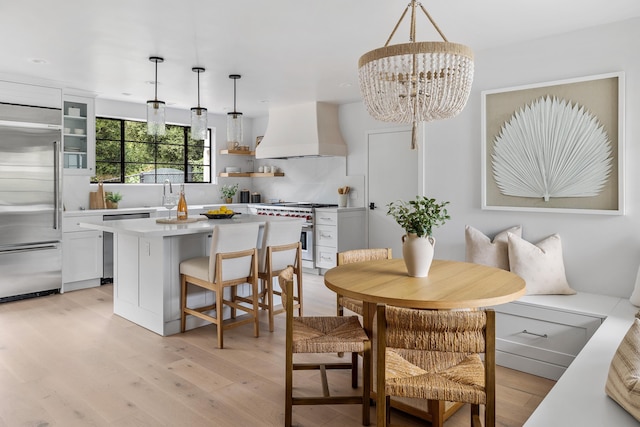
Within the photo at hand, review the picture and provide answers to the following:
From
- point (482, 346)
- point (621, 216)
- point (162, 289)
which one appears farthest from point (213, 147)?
point (482, 346)

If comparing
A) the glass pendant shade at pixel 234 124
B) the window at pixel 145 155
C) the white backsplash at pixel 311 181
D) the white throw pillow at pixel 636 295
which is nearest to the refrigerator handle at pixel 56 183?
the window at pixel 145 155

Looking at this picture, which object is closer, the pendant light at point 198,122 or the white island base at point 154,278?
the white island base at point 154,278

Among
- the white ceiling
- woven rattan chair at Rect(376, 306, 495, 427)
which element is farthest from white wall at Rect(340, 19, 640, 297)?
woven rattan chair at Rect(376, 306, 495, 427)

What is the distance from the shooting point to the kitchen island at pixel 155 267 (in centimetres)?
361

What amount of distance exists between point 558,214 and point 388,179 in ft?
9.16

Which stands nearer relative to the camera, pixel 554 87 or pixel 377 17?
pixel 377 17

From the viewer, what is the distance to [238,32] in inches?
135

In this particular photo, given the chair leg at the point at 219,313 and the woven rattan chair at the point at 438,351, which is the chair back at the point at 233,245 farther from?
the woven rattan chair at the point at 438,351

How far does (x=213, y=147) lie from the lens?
7.52 meters

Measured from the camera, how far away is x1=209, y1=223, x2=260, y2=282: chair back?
336cm

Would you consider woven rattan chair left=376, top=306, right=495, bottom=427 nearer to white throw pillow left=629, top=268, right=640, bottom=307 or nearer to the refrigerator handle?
white throw pillow left=629, top=268, right=640, bottom=307

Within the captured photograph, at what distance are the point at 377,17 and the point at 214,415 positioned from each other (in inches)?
111

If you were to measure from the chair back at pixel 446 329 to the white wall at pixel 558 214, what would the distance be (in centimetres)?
219

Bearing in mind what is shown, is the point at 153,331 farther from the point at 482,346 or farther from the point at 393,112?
the point at 482,346
